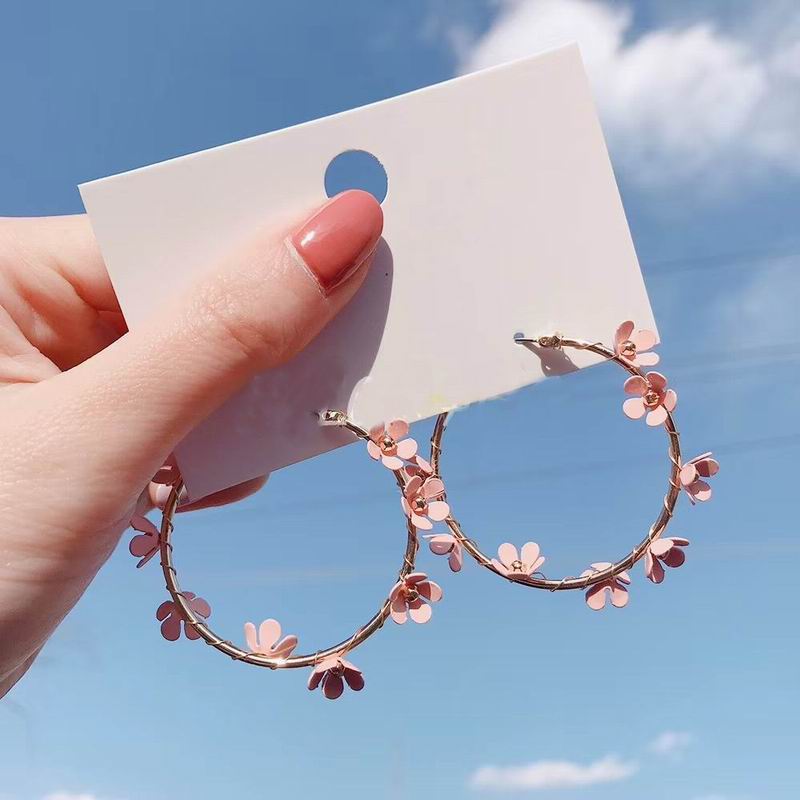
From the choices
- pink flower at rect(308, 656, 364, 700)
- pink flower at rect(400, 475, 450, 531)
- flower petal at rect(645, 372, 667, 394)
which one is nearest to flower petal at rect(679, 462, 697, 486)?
flower petal at rect(645, 372, 667, 394)

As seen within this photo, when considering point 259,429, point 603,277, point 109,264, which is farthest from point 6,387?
point 603,277

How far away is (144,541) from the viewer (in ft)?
3.56

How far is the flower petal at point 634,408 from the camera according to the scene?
108cm

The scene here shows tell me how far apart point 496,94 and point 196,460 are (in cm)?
61

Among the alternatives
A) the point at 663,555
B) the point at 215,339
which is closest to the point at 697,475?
the point at 663,555

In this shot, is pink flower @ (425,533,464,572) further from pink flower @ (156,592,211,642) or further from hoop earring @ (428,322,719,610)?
pink flower @ (156,592,211,642)

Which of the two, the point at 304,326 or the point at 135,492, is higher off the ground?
the point at 304,326

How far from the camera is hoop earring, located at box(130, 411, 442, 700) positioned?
1.03 meters

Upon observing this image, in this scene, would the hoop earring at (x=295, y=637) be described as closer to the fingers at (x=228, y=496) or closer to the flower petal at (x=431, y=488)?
the flower petal at (x=431, y=488)

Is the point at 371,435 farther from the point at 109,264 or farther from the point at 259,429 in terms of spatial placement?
the point at 109,264

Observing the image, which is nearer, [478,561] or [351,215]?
[351,215]

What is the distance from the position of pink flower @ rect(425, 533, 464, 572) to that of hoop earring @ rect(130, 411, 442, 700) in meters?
0.02

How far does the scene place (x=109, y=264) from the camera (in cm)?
104

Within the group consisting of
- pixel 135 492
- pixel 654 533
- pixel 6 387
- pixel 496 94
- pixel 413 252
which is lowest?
pixel 135 492
